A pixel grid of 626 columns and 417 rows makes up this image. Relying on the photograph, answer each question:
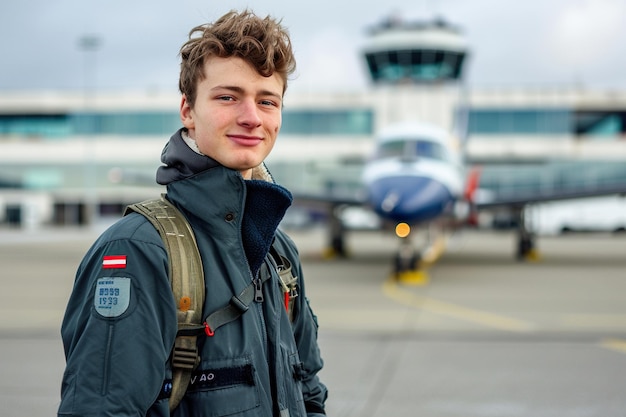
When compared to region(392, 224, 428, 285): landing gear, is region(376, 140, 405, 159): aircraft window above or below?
above

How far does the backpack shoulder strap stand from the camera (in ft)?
5.70

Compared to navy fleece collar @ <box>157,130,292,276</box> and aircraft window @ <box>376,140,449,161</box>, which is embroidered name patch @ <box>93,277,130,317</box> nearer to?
navy fleece collar @ <box>157,130,292,276</box>

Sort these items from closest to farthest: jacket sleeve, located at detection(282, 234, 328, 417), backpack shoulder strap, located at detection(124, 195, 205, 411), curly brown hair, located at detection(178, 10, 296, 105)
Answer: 1. backpack shoulder strap, located at detection(124, 195, 205, 411)
2. curly brown hair, located at detection(178, 10, 296, 105)
3. jacket sleeve, located at detection(282, 234, 328, 417)

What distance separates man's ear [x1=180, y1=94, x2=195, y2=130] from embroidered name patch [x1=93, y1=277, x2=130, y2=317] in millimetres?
536

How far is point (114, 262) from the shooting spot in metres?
1.66

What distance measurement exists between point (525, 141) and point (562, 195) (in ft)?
110

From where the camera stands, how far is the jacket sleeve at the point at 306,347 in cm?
232

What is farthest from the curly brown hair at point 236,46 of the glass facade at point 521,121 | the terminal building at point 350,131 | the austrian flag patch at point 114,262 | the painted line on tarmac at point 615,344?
the glass facade at point 521,121

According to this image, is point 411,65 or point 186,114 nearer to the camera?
point 186,114

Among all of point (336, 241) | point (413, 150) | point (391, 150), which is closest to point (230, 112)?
point (413, 150)

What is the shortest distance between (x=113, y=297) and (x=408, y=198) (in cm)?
1412

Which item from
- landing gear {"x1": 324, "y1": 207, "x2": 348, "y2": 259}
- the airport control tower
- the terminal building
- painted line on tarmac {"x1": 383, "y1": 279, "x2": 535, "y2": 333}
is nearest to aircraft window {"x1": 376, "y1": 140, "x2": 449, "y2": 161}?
painted line on tarmac {"x1": 383, "y1": 279, "x2": 535, "y2": 333}

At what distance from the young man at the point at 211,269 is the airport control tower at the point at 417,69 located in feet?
165

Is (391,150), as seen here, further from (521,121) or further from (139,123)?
(139,123)
